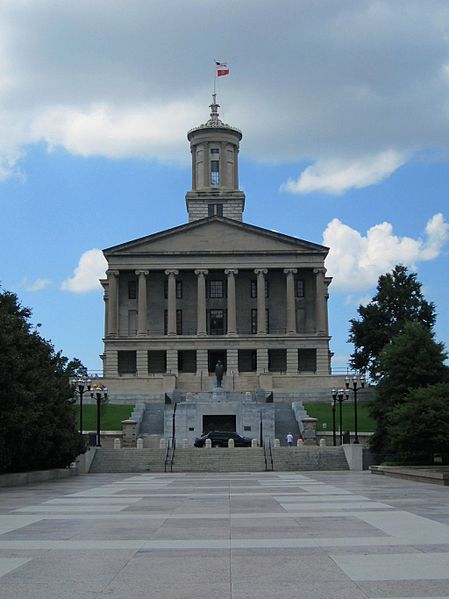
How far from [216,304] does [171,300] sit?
5.89 meters

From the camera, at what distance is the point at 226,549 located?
11.0 metres

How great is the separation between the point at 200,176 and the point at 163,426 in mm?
44943

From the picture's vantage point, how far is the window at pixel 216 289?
95.1 metres

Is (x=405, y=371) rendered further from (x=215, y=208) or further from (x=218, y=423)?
(x=215, y=208)

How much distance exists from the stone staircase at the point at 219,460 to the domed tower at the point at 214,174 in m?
56.9

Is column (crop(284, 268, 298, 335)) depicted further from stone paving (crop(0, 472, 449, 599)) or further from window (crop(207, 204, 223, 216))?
stone paving (crop(0, 472, 449, 599))

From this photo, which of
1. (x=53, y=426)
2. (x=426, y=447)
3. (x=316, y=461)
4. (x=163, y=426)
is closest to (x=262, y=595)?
(x=53, y=426)

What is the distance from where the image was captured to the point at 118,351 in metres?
90.8

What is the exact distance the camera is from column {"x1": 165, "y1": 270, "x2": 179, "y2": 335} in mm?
91500

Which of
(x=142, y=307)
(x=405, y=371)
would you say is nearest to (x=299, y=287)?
(x=142, y=307)

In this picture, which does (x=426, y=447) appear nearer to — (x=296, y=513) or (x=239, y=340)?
(x=296, y=513)

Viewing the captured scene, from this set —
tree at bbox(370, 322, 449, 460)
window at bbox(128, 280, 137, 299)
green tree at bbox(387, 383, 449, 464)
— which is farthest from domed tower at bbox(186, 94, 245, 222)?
green tree at bbox(387, 383, 449, 464)

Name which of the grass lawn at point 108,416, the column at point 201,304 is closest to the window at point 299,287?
the column at point 201,304

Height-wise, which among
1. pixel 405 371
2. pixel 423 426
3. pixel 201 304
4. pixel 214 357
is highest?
pixel 201 304
